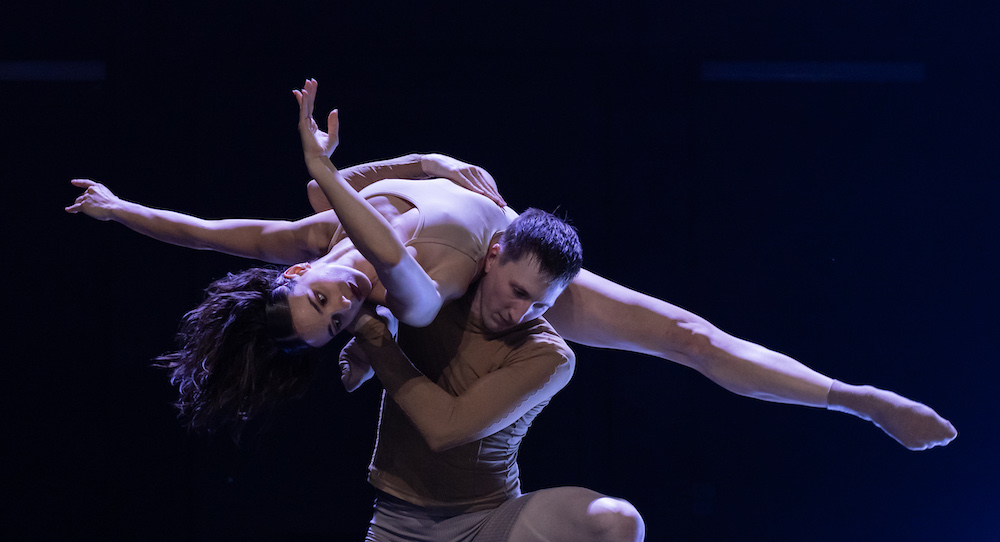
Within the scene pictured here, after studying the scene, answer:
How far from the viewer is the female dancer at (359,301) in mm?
1549

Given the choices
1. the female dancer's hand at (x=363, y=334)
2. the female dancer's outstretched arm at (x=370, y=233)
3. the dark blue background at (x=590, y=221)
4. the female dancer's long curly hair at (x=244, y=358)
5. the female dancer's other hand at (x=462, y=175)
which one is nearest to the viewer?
the female dancer's outstretched arm at (x=370, y=233)

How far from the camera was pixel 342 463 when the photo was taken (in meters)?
3.20

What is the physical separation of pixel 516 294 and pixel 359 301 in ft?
1.07

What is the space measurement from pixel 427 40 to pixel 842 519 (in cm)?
253

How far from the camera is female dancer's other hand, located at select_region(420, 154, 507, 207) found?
→ 2.12 meters

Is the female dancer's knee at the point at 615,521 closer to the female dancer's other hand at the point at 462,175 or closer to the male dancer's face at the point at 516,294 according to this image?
the male dancer's face at the point at 516,294

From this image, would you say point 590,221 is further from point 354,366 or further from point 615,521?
point 615,521

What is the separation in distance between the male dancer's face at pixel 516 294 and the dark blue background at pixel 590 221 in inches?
57.0

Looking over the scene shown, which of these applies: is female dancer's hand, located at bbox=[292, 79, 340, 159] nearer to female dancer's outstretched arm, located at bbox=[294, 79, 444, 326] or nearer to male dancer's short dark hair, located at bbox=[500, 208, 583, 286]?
female dancer's outstretched arm, located at bbox=[294, 79, 444, 326]

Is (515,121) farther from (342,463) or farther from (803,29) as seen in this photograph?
(342,463)

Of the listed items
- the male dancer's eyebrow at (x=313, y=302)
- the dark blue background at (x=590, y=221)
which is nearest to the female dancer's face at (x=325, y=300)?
the male dancer's eyebrow at (x=313, y=302)

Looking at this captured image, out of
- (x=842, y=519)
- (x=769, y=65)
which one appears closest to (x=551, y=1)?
(x=769, y=65)

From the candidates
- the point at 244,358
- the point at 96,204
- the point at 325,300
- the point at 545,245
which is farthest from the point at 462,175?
the point at 96,204

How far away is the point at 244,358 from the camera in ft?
5.78
